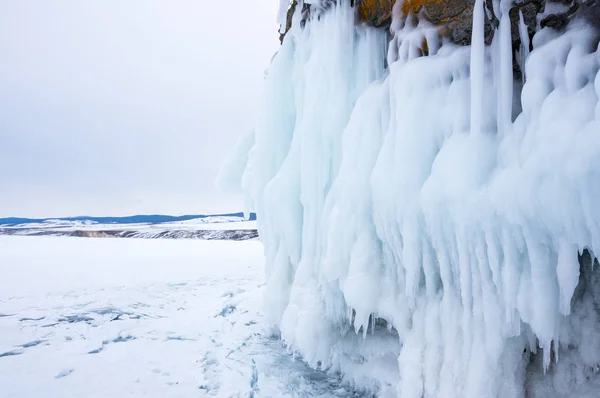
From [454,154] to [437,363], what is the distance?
5.76 ft

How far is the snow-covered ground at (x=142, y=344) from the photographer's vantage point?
11.8ft

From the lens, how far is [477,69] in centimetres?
266

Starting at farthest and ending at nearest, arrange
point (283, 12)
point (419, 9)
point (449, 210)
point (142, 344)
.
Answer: point (283, 12), point (142, 344), point (419, 9), point (449, 210)

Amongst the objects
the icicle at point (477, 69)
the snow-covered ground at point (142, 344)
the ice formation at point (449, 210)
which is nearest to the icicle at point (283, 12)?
the ice formation at point (449, 210)

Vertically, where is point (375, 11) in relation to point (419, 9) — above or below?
above

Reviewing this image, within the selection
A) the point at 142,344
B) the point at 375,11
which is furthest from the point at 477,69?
the point at 142,344

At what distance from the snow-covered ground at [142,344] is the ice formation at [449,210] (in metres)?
0.71

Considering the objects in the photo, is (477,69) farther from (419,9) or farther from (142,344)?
(142,344)

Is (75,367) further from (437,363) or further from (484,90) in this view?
(484,90)

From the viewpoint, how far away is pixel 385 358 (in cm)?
394

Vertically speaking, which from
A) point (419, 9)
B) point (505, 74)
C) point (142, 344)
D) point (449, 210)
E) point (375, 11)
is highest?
point (375, 11)

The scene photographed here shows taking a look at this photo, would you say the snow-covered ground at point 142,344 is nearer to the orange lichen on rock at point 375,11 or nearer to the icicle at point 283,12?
the orange lichen on rock at point 375,11

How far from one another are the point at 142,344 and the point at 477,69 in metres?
5.07

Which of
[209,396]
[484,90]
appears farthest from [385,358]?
[484,90]
